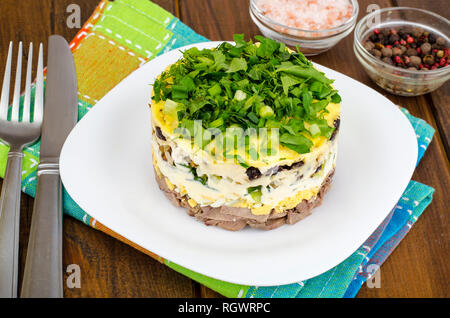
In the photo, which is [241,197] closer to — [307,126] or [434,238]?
[307,126]

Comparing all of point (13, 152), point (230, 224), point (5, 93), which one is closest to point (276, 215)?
point (230, 224)

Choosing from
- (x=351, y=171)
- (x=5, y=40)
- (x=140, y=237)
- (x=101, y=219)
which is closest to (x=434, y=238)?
(x=351, y=171)

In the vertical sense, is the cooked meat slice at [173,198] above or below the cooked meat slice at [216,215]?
above

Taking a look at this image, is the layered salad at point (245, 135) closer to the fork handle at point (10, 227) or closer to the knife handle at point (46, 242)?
the knife handle at point (46, 242)

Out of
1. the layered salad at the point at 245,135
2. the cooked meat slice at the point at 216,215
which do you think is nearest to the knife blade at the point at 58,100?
the layered salad at the point at 245,135

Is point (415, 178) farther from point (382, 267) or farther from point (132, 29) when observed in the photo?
point (132, 29)

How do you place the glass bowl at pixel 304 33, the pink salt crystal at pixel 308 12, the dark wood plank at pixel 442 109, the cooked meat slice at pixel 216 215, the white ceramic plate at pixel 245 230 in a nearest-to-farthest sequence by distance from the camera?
the white ceramic plate at pixel 245 230, the cooked meat slice at pixel 216 215, the dark wood plank at pixel 442 109, the glass bowl at pixel 304 33, the pink salt crystal at pixel 308 12

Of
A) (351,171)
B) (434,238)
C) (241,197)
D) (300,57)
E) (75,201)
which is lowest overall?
(434,238)

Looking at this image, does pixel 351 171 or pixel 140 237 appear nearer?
pixel 140 237
